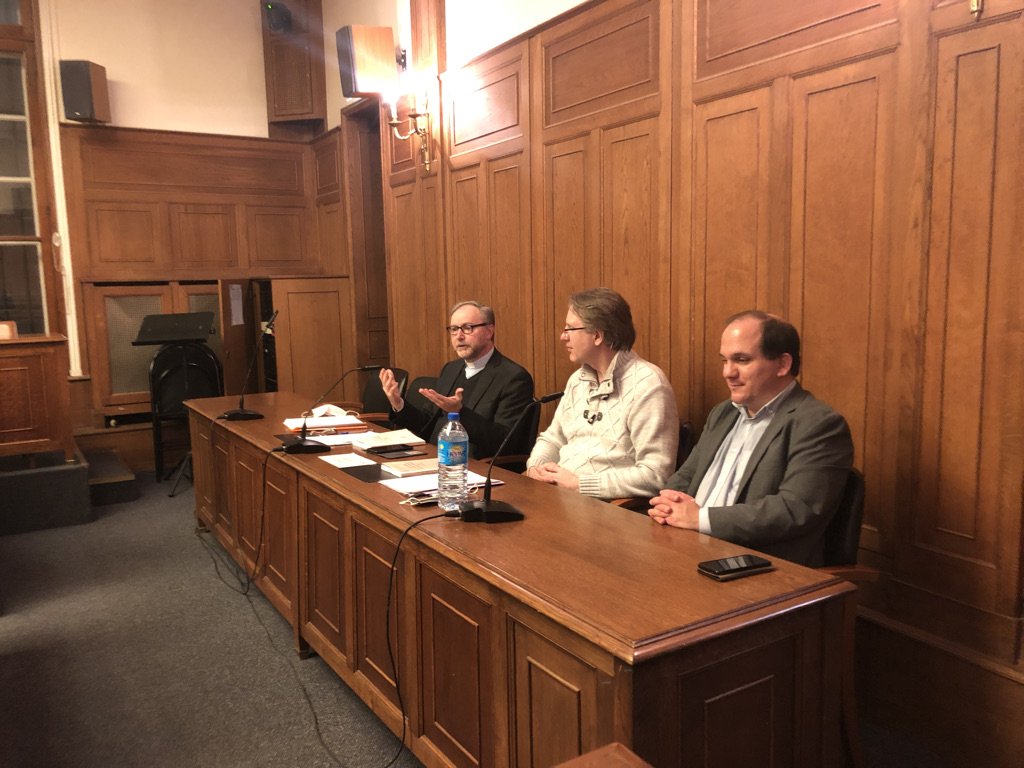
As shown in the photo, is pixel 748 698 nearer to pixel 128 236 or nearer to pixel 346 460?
pixel 346 460

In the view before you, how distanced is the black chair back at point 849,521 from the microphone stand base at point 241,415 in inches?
107

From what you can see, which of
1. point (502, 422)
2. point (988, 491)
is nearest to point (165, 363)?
point (502, 422)

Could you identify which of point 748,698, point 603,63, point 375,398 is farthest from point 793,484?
point 375,398

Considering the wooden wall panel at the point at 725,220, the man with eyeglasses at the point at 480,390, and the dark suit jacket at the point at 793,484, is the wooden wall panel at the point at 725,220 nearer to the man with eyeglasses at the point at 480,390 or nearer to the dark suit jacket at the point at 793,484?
the man with eyeglasses at the point at 480,390

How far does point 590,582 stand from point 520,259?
2.83 m

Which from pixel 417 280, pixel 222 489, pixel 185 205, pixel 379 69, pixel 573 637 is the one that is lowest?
pixel 222 489

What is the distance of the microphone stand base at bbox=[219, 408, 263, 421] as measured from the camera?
12.7 feet

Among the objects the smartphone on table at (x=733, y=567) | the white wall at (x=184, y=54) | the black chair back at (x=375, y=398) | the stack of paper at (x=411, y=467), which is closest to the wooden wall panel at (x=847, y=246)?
the smartphone on table at (x=733, y=567)

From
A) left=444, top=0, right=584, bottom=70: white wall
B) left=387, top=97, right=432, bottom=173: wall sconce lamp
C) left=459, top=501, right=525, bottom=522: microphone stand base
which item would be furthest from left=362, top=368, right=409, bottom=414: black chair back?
left=459, top=501, right=525, bottom=522: microphone stand base

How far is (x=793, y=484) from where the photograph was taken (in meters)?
2.02

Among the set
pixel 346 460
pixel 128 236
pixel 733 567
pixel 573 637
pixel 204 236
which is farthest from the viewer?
pixel 204 236

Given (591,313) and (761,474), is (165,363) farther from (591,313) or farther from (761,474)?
(761,474)

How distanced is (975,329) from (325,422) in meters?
2.51

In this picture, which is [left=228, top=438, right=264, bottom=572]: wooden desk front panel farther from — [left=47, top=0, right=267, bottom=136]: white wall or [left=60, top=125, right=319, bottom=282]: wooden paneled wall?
[left=47, top=0, right=267, bottom=136]: white wall
